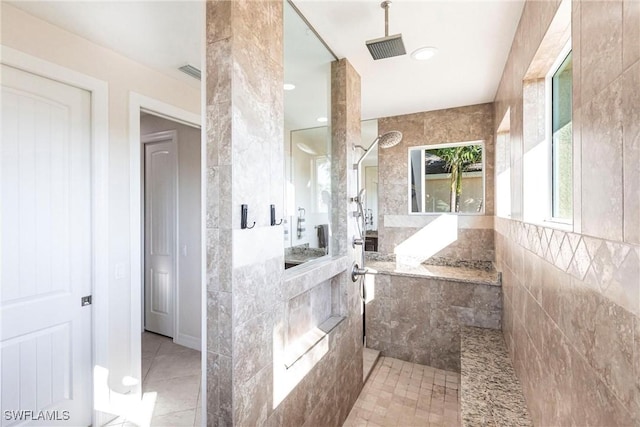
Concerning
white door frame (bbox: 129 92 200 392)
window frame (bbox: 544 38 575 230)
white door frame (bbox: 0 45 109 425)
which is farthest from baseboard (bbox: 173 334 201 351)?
window frame (bbox: 544 38 575 230)

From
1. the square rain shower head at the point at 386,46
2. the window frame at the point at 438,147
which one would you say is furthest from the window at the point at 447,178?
the square rain shower head at the point at 386,46

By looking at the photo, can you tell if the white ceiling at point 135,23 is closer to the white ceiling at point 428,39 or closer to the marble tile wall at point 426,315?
the white ceiling at point 428,39

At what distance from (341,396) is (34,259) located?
6.95ft

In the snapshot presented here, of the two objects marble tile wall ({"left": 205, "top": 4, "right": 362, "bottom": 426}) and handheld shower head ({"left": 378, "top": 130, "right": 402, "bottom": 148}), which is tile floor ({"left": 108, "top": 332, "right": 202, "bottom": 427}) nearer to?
marble tile wall ({"left": 205, "top": 4, "right": 362, "bottom": 426})

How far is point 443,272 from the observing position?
3.09 metres

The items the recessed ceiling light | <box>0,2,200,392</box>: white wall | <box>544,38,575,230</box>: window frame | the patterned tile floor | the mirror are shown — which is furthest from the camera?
the patterned tile floor

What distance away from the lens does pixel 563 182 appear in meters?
1.38

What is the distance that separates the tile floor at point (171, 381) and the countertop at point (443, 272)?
6.31 feet

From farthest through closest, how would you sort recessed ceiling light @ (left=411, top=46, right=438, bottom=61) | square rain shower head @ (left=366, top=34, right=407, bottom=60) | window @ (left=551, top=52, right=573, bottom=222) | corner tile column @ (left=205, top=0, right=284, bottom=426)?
recessed ceiling light @ (left=411, top=46, right=438, bottom=61) → square rain shower head @ (left=366, top=34, right=407, bottom=60) → window @ (left=551, top=52, right=573, bottom=222) → corner tile column @ (left=205, top=0, right=284, bottom=426)

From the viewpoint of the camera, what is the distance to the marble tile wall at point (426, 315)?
276 centimetres

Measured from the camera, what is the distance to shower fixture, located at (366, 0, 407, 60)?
157cm

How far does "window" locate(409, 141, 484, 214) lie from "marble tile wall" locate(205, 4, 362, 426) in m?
2.50

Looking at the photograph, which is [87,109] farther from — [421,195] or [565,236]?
[421,195]

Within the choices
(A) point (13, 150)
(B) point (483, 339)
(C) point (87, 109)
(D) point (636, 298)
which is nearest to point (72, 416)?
(A) point (13, 150)
